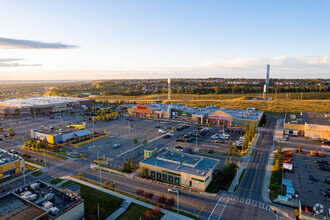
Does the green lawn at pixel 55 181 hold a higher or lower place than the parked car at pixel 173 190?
lower

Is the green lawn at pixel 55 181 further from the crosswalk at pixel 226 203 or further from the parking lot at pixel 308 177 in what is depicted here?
the parking lot at pixel 308 177

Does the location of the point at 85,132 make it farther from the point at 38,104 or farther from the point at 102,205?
the point at 38,104

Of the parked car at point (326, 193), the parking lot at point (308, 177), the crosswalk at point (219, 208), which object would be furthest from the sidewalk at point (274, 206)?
the parked car at point (326, 193)

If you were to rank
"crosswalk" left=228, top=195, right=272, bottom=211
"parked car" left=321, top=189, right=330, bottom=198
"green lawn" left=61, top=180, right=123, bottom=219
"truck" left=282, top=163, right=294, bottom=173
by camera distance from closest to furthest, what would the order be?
1. "green lawn" left=61, top=180, right=123, bottom=219
2. "crosswalk" left=228, top=195, right=272, bottom=211
3. "parked car" left=321, top=189, right=330, bottom=198
4. "truck" left=282, top=163, right=294, bottom=173

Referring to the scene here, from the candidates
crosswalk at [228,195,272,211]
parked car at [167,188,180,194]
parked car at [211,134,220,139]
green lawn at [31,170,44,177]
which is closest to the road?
crosswalk at [228,195,272,211]

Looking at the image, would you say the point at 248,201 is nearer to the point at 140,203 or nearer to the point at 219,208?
the point at 219,208

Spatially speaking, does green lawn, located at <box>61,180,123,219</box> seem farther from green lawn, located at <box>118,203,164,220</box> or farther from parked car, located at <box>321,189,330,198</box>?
parked car, located at <box>321,189,330,198</box>

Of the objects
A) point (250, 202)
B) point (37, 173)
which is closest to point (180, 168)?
point (250, 202)
